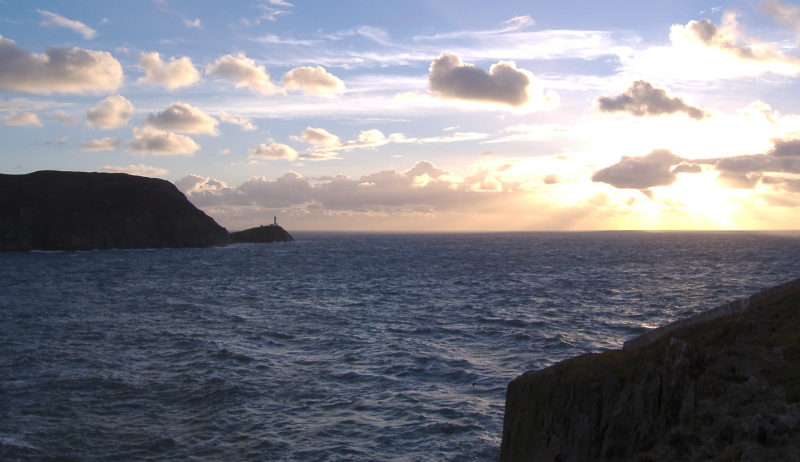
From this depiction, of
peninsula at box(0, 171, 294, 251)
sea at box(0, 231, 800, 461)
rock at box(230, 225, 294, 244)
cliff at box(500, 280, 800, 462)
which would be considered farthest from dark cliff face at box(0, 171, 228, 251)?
cliff at box(500, 280, 800, 462)

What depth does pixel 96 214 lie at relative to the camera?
105375mm

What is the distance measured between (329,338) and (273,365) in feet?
16.1

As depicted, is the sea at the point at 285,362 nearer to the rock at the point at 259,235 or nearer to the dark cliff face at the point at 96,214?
the dark cliff face at the point at 96,214

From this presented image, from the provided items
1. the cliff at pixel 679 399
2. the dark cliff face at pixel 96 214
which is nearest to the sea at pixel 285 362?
the cliff at pixel 679 399

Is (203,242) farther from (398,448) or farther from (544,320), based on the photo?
(398,448)

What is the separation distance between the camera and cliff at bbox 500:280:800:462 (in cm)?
606

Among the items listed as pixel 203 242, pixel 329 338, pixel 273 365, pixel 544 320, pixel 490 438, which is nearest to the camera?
pixel 490 438

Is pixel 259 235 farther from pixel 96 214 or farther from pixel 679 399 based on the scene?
pixel 679 399

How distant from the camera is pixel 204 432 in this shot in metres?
13.5

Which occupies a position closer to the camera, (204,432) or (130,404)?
(204,432)

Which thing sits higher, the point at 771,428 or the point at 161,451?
the point at 771,428

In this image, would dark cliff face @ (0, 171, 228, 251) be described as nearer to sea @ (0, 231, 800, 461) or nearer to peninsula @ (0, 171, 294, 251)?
peninsula @ (0, 171, 294, 251)

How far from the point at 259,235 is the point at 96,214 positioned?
47.8 meters

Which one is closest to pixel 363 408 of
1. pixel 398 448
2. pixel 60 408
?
pixel 398 448
